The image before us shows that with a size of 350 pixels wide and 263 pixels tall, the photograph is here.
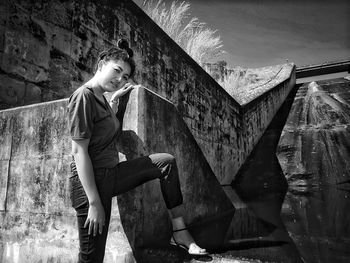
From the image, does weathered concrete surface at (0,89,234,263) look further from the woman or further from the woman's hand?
the woman's hand

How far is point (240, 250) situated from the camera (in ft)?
6.60

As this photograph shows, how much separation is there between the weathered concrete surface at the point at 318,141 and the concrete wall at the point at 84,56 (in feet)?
6.31

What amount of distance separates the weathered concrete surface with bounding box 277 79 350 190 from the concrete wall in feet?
6.31

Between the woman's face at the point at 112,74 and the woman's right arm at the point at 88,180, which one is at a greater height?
the woman's face at the point at 112,74

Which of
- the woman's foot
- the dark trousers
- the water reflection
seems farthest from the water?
the dark trousers

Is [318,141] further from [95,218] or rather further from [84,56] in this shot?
[95,218]

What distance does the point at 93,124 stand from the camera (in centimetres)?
131

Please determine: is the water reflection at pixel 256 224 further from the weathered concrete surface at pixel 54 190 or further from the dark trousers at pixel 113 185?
the dark trousers at pixel 113 185

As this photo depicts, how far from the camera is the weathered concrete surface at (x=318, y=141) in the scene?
20.3 feet

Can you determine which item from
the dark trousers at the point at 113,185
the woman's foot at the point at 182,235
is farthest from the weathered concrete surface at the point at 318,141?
the dark trousers at the point at 113,185

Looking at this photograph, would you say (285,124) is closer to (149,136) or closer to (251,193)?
(251,193)

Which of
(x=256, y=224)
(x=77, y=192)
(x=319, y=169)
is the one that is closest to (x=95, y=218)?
(x=77, y=192)

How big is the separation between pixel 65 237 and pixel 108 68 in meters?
1.24

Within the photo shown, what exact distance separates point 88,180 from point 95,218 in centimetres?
19
